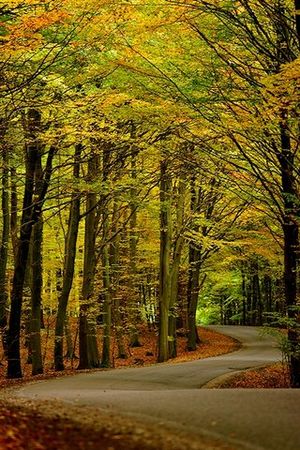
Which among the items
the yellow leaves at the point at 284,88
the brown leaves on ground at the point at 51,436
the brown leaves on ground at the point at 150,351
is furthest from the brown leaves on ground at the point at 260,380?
the brown leaves on ground at the point at 51,436

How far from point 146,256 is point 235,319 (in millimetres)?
30012

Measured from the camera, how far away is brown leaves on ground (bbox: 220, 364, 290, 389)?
42.9 feet

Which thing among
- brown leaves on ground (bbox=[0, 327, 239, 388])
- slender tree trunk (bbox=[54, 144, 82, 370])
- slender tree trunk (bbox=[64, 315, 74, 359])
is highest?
slender tree trunk (bbox=[54, 144, 82, 370])

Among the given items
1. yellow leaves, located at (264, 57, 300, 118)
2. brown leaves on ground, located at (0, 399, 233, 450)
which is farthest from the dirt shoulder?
brown leaves on ground, located at (0, 399, 233, 450)

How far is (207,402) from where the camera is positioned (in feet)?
22.9

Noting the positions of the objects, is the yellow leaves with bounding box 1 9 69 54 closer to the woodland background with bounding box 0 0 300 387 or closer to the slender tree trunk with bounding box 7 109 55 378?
the woodland background with bounding box 0 0 300 387

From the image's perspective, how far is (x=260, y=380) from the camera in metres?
14.0

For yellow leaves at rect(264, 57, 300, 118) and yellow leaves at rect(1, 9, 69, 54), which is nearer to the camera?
yellow leaves at rect(264, 57, 300, 118)

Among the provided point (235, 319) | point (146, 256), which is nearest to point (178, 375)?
point (146, 256)

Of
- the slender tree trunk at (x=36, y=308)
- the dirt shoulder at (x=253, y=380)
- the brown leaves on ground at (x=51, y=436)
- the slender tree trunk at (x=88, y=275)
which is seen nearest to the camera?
the brown leaves on ground at (x=51, y=436)

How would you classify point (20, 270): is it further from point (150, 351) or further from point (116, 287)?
point (150, 351)

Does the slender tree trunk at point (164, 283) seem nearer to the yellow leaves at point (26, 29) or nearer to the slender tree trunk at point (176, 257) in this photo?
the slender tree trunk at point (176, 257)

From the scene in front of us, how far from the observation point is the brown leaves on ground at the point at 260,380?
1307 centimetres

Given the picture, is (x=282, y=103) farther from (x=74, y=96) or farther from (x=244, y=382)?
(x=244, y=382)
